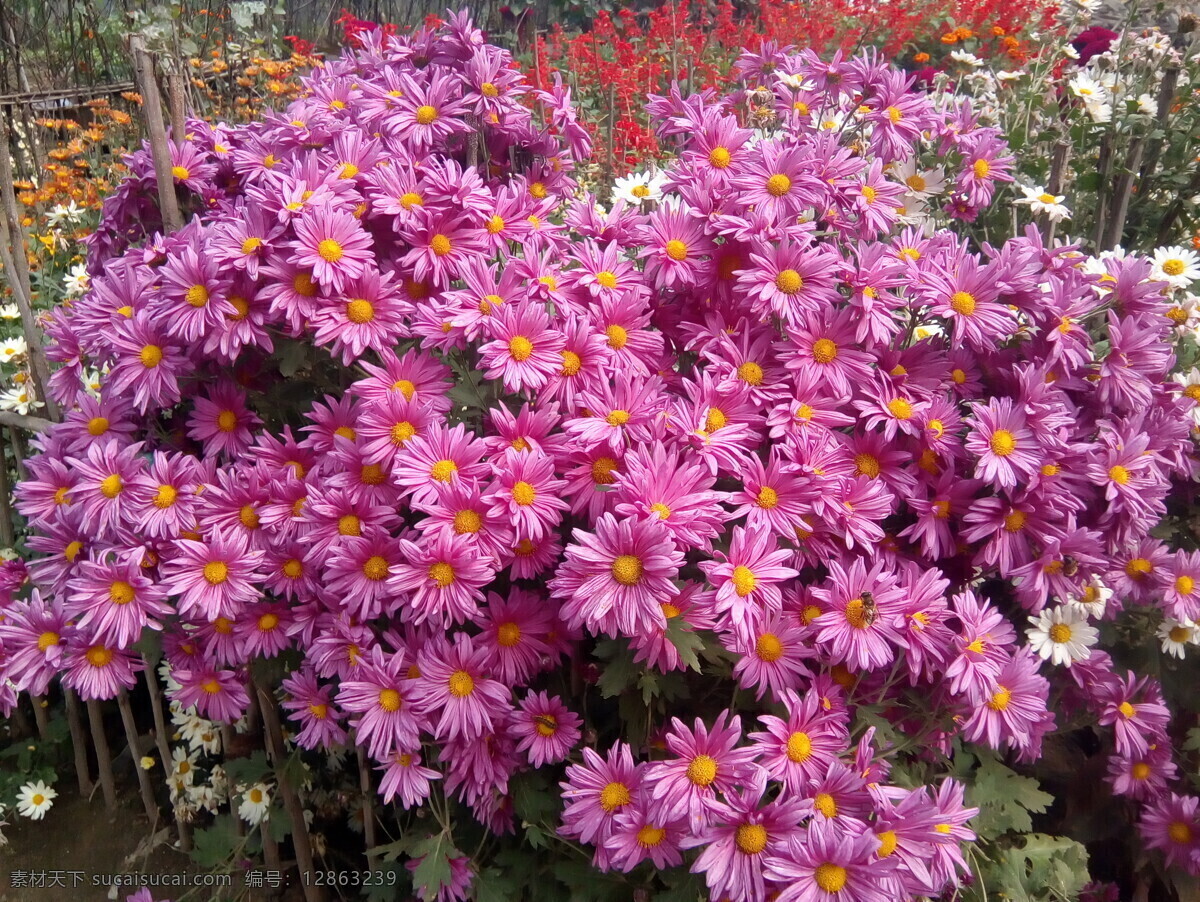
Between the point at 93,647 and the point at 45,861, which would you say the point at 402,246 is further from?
the point at 45,861

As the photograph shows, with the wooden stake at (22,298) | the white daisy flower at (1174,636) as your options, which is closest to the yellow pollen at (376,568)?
the wooden stake at (22,298)

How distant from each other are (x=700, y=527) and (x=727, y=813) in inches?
15.4

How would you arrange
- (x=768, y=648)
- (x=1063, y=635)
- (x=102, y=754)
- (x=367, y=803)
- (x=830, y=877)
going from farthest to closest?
1. (x=102, y=754)
2. (x=367, y=803)
3. (x=1063, y=635)
4. (x=768, y=648)
5. (x=830, y=877)

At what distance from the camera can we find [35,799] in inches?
93.7

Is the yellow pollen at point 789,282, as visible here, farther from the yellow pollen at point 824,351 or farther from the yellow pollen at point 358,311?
the yellow pollen at point 358,311

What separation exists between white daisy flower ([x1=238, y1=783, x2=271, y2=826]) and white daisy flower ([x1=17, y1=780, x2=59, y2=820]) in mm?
731

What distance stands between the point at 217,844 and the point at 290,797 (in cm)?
35

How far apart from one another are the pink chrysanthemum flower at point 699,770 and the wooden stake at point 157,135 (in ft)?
4.79

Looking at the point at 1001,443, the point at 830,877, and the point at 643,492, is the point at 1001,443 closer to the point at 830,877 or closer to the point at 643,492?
the point at 643,492

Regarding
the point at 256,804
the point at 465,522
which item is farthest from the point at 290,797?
the point at 465,522

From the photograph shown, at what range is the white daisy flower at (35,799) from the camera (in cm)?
237

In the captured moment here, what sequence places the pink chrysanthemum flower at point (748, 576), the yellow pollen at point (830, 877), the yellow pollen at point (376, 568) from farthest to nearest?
the yellow pollen at point (376, 568)
the pink chrysanthemum flower at point (748, 576)
the yellow pollen at point (830, 877)

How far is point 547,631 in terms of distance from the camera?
4.82ft

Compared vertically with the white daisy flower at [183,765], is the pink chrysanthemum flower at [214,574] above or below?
above
